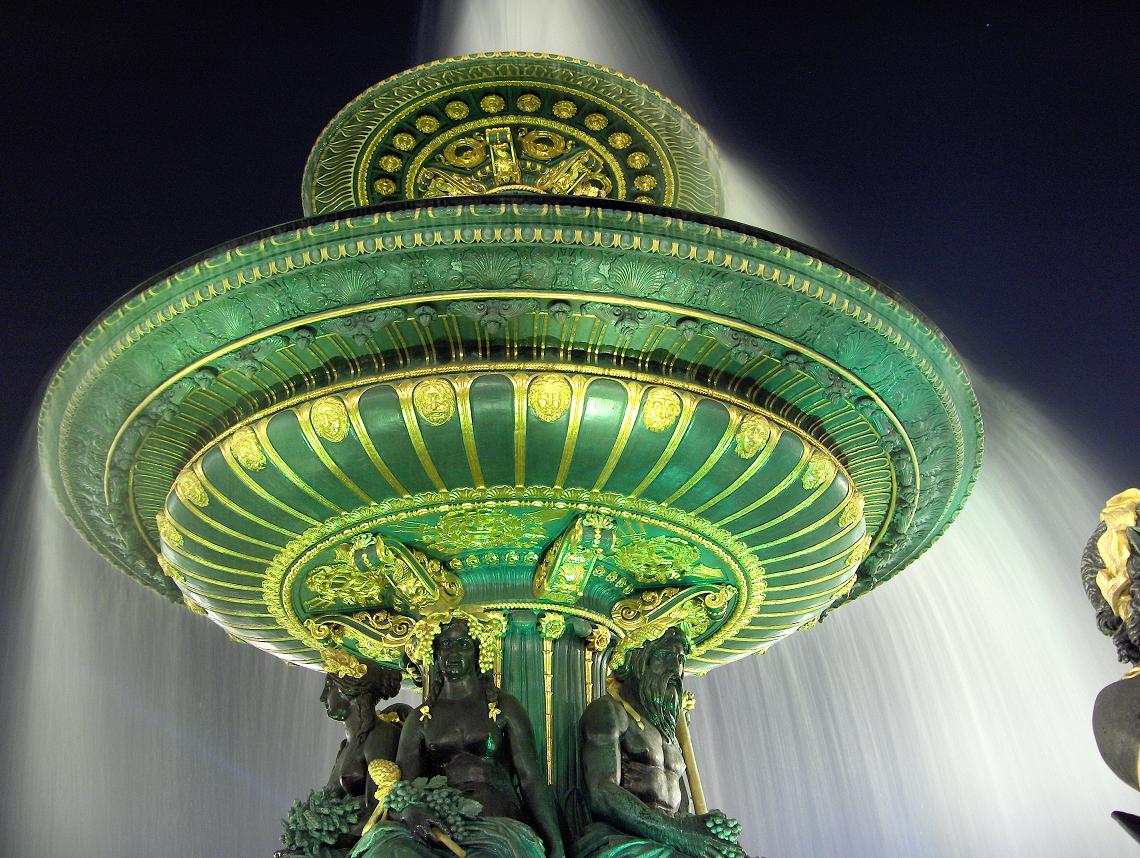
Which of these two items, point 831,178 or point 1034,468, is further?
point 831,178

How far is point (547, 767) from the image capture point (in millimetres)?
6996

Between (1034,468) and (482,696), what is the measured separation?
25.0 feet

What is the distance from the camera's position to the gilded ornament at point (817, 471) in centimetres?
699

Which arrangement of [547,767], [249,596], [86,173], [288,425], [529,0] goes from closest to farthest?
[288,425], [547,767], [249,596], [86,173], [529,0]

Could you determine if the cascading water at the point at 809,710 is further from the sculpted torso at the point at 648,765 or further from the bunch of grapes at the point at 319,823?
the sculpted torso at the point at 648,765

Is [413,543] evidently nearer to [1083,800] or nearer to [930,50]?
[1083,800]

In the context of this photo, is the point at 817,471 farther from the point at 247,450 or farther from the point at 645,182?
the point at 645,182

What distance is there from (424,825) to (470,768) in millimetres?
557

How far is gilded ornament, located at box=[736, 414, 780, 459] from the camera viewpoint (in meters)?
6.72

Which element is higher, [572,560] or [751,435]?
[751,435]

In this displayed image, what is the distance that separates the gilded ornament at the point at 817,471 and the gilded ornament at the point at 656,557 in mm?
843

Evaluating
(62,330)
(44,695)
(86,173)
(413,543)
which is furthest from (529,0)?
(413,543)

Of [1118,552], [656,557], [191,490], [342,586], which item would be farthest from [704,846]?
[191,490]

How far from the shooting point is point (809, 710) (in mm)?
13820
